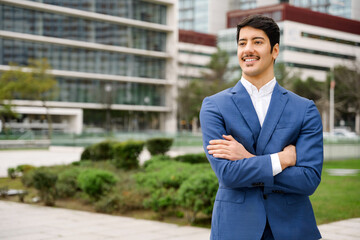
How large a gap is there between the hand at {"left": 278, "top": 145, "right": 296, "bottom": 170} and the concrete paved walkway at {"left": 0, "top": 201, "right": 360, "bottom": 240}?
4132mm

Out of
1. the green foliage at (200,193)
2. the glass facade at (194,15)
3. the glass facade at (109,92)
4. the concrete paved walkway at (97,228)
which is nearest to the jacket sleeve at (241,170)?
the concrete paved walkway at (97,228)

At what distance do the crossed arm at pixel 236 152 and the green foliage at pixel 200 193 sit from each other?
190 inches

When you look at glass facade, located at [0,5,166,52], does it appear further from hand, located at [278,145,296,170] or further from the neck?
hand, located at [278,145,296,170]

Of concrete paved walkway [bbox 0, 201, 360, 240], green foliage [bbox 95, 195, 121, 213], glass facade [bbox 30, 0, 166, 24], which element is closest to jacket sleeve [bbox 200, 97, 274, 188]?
concrete paved walkway [bbox 0, 201, 360, 240]

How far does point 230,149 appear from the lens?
238cm

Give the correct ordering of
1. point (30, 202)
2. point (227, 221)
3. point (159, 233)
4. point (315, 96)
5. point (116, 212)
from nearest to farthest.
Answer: point (227, 221) < point (159, 233) < point (116, 212) < point (30, 202) < point (315, 96)

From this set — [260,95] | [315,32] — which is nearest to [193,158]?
[315,32]

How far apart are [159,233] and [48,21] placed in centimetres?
4354

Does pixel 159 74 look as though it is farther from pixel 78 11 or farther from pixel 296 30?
pixel 296 30

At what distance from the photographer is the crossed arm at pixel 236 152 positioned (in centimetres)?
233

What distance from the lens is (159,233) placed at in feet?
21.9

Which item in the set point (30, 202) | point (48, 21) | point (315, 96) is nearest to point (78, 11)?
point (48, 21)

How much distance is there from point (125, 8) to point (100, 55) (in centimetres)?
612

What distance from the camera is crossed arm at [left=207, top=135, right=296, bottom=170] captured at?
7.64 feet
